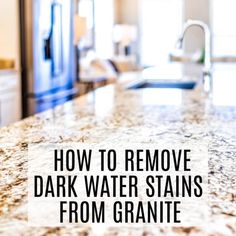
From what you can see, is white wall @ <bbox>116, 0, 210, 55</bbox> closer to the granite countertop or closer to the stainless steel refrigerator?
the stainless steel refrigerator

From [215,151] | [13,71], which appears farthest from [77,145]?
[13,71]

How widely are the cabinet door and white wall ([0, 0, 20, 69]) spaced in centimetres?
28

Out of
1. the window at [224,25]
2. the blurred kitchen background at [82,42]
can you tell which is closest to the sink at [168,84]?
the blurred kitchen background at [82,42]

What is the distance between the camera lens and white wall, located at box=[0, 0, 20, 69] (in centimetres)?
395

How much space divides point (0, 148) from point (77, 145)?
173 millimetres

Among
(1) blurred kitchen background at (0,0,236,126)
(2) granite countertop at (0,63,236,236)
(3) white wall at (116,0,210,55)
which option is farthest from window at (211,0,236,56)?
(2) granite countertop at (0,63,236,236)

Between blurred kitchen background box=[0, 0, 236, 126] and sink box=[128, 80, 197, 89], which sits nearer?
sink box=[128, 80, 197, 89]

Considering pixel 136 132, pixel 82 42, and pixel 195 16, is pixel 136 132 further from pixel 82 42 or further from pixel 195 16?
pixel 195 16

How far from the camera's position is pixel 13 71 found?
396 centimetres

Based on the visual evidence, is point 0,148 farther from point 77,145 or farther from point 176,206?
point 176,206

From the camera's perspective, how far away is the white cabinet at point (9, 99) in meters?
3.76

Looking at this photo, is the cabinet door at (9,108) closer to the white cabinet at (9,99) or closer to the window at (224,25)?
the white cabinet at (9,99)

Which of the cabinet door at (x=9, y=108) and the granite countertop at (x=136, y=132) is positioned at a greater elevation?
the granite countertop at (x=136, y=132)

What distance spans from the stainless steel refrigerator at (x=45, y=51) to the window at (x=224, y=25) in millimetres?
6549
